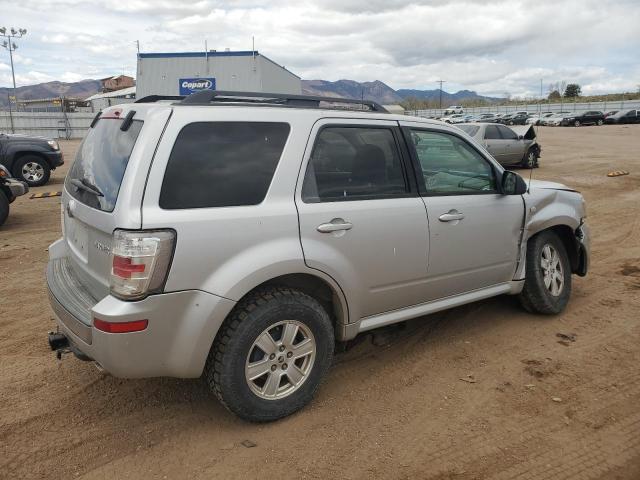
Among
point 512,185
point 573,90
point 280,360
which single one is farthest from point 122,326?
point 573,90

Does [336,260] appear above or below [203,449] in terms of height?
above

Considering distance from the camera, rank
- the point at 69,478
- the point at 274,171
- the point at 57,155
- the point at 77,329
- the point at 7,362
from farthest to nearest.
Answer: the point at 57,155
the point at 7,362
the point at 274,171
the point at 77,329
the point at 69,478

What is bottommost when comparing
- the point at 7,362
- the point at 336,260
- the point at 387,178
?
the point at 7,362

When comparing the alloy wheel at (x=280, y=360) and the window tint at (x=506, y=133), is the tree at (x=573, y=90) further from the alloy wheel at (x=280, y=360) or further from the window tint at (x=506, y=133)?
the alloy wheel at (x=280, y=360)

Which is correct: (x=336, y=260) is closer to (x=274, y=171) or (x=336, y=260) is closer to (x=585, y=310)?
(x=274, y=171)

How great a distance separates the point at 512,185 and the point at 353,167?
4.76ft

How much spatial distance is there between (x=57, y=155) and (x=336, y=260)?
12.3 m

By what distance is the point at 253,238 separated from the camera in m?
2.90

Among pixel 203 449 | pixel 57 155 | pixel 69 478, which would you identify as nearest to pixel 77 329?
pixel 69 478

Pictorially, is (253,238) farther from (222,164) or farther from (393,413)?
(393,413)

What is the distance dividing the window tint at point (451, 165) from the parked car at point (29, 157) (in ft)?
39.0

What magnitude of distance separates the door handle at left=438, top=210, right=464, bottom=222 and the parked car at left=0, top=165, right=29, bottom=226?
7.49 meters

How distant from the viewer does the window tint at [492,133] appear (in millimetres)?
16188

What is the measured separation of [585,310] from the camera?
494 cm
